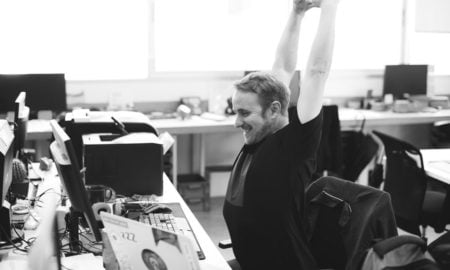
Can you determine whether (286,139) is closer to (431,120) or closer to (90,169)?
(90,169)

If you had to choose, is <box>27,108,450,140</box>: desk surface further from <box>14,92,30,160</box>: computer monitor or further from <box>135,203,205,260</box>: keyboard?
<box>135,203,205,260</box>: keyboard

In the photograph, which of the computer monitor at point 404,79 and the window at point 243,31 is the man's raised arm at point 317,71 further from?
the computer monitor at point 404,79

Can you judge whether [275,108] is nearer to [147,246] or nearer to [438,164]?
[147,246]

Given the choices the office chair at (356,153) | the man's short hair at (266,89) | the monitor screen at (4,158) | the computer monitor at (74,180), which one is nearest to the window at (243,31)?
the office chair at (356,153)

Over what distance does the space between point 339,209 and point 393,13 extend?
14.0 feet

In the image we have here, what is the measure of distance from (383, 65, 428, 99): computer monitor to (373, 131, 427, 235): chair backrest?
2417mm

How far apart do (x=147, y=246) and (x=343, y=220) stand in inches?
37.4

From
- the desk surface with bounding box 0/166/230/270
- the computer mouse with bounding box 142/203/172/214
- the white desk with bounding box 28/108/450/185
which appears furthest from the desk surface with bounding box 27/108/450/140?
the computer mouse with bounding box 142/203/172/214

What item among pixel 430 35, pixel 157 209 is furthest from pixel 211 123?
pixel 430 35

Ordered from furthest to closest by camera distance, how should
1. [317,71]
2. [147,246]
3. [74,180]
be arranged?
[317,71] → [74,180] → [147,246]

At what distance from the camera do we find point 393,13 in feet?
19.6

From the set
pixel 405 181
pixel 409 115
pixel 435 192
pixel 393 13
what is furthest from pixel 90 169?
pixel 393 13

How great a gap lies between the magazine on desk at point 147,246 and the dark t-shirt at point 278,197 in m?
0.66

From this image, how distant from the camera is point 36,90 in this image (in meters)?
4.85
